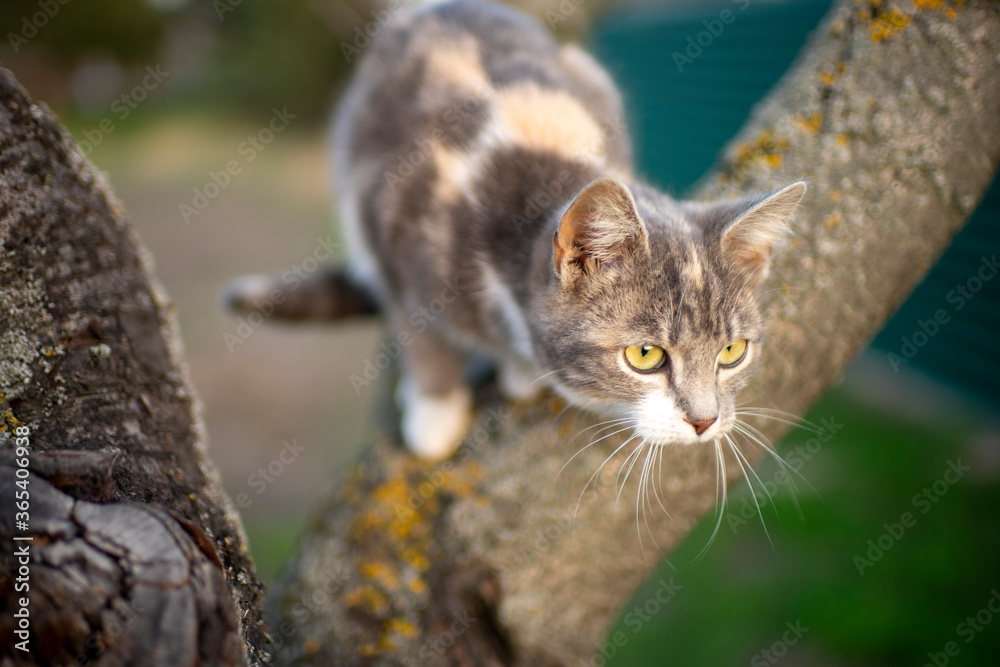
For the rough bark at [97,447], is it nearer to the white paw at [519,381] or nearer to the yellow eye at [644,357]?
the white paw at [519,381]

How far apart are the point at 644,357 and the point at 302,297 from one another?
1712mm

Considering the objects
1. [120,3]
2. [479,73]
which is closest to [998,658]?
[479,73]

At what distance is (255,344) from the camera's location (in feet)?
22.0

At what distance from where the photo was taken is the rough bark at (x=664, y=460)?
1.46m

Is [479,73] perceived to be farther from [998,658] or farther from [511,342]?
[998,658]

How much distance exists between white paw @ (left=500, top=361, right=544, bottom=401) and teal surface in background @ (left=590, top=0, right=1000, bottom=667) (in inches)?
72.4

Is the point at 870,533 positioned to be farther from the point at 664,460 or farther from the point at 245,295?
the point at 245,295

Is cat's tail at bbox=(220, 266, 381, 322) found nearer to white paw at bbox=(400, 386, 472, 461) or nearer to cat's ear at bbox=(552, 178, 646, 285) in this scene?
white paw at bbox=(400, 386, 472, 461)

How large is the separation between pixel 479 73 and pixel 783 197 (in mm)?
1262

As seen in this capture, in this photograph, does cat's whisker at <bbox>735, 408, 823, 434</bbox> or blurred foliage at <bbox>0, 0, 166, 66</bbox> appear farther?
blurred foliage at <bbox>0, 0, 166, 66</bbox>

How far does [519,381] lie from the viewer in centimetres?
182

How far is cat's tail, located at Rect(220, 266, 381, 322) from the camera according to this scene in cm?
256

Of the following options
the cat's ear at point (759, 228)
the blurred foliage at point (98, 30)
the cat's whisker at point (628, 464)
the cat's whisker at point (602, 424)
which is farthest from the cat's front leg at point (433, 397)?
the blurred foliage at point (98, 30)

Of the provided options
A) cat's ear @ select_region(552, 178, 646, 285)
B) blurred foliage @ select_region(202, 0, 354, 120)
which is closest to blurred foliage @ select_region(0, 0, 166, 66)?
blurred foliage @ select_region(202, 0, 354, 120)
